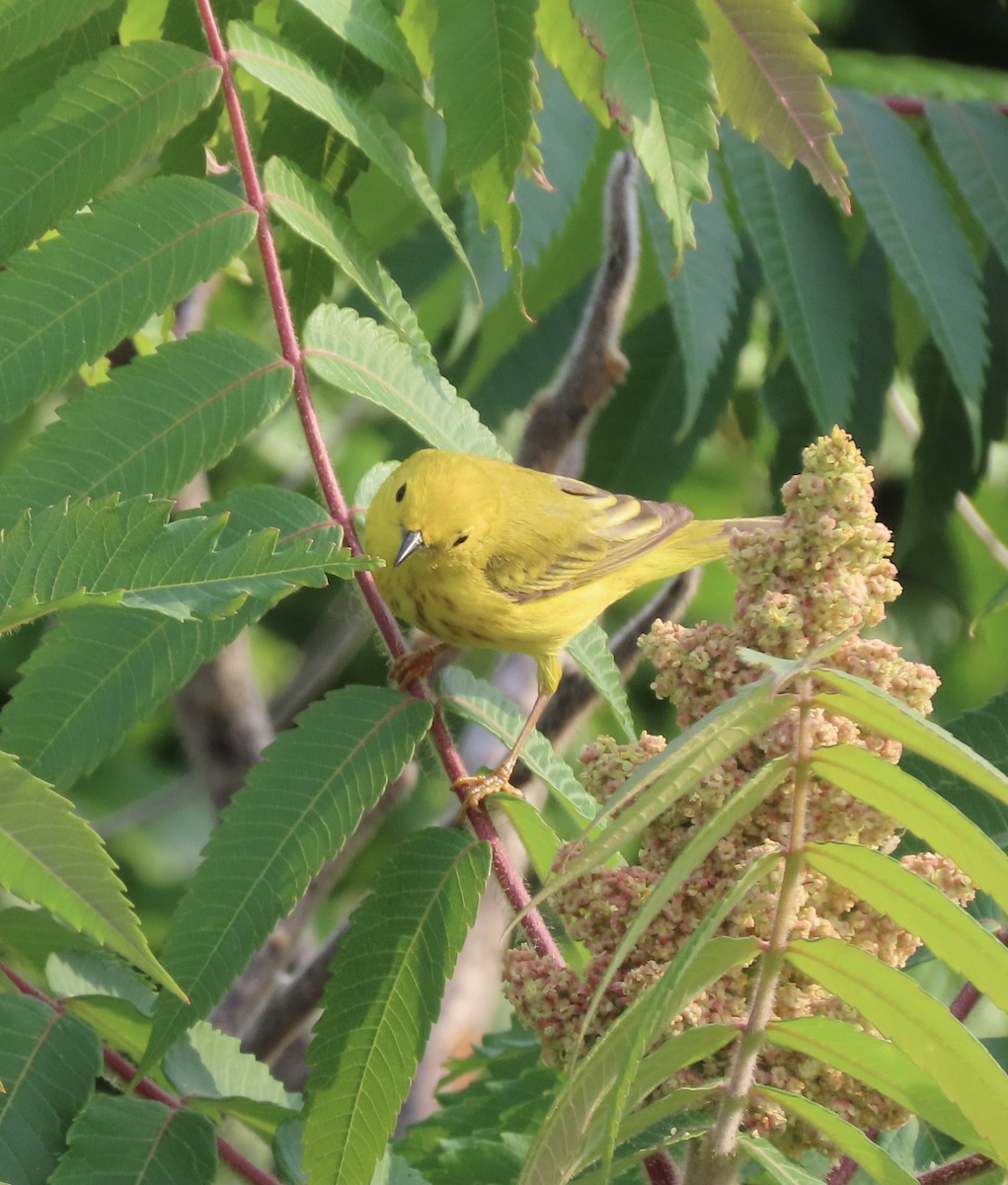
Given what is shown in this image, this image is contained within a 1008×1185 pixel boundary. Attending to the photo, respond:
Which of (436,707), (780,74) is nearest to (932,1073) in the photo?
(436,707)

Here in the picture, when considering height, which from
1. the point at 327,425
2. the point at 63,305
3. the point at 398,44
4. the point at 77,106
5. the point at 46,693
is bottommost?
the point at 327,425

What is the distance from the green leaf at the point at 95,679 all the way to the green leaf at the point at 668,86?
0.95 meters

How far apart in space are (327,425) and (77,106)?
3937 mm

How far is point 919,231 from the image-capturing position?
12.3ft

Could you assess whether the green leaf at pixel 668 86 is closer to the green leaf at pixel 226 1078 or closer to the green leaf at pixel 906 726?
the green leaf at pixel 906 726

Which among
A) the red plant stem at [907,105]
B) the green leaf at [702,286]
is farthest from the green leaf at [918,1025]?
the red plant stem at [907,105]

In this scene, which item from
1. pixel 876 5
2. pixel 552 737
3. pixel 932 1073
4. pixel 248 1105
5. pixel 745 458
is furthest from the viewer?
pixel 876 5

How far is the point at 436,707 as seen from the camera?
2.51 metres

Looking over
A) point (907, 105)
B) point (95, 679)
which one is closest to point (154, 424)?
point (95, 679)

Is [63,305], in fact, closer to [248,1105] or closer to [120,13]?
[120,13]

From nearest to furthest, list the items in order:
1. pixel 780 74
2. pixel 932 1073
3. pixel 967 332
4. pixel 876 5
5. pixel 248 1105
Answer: pixel 932 1073 < pixel 248 1105 < pixel 780 74 < pixel 967 332 < pixel 876 5

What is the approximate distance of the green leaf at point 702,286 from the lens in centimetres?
341

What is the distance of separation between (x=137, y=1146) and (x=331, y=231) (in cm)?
152

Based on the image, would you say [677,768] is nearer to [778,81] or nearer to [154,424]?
[154,424]
